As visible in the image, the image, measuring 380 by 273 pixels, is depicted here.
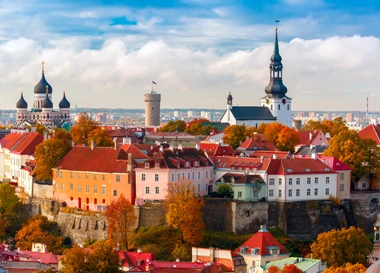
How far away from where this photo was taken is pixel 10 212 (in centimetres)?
8831

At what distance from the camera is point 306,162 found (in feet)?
274

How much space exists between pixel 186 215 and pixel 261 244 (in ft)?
23.3

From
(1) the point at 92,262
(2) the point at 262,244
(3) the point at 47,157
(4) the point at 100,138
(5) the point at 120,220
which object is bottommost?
(1) the point at 92,262

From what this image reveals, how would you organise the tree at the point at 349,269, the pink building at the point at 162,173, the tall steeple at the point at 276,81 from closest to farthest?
the tree at the point at 349,269
the pink building at the point at 162,173
the tall steeple at the point at 276,81

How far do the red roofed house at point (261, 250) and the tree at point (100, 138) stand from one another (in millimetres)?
28879

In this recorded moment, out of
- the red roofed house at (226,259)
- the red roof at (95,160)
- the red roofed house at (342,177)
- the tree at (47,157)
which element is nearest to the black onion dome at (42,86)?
the tree at (47,157)

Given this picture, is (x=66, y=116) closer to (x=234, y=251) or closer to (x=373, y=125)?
(x=373, y=125)

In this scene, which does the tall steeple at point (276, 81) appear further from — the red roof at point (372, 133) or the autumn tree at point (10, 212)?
the autumn tree at point (10, 212)

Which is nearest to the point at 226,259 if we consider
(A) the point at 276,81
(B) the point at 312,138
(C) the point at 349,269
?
(C) the point at 349,269

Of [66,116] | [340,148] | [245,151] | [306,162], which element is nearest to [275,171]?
[306,162]

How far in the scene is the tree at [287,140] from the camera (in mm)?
107250

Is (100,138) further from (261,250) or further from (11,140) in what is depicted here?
(261,250)

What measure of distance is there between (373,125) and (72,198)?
1442 inches

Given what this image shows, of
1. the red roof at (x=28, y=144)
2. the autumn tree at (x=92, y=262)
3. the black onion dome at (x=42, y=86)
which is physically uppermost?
the black onion dome at (x=42, y=86)
